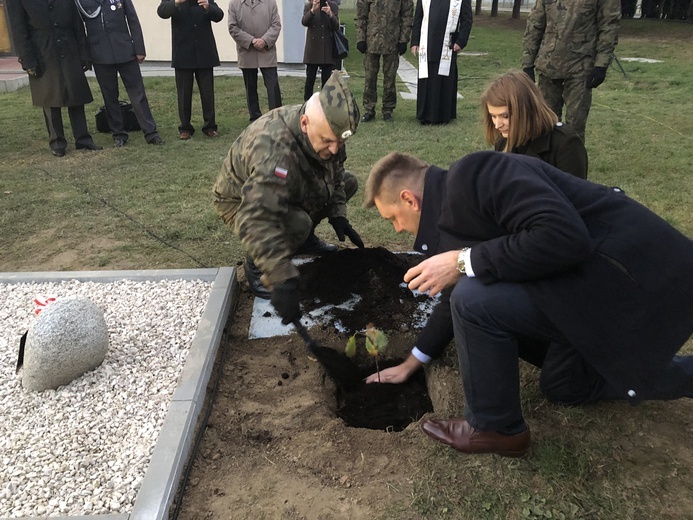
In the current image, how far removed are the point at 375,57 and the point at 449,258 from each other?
709 centimetres

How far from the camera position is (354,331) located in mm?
3500

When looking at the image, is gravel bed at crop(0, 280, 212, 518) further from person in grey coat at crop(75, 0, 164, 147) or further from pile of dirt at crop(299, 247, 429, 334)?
person in grey coat at crop(75, 0, 164, 147)

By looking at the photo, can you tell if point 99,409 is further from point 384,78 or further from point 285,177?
point 384,78

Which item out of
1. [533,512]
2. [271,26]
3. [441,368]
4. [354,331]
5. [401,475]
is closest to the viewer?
[533,512]

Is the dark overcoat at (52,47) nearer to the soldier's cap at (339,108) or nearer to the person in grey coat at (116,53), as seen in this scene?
the person in grey coat at (116,53)

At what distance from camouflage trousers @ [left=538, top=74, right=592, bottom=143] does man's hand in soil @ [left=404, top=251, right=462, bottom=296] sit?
159 inches

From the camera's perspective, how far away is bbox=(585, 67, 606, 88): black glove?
5.62 meters

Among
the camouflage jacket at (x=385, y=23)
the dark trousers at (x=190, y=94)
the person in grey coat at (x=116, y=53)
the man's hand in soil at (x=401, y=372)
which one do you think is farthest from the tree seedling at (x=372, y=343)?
the camouflage jacket at (x=385, y=23)

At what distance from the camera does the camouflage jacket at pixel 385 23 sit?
8.40 metres

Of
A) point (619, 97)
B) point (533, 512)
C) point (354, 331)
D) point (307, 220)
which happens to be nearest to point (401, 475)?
point (533, 512)

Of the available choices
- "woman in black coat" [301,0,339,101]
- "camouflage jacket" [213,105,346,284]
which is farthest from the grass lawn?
"woman in black coat" [301,0,339,101]

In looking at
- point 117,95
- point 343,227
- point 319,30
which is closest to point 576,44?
point 343,227

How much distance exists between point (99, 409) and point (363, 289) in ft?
5.88

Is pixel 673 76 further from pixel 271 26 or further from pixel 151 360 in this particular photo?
pixel 151 360
